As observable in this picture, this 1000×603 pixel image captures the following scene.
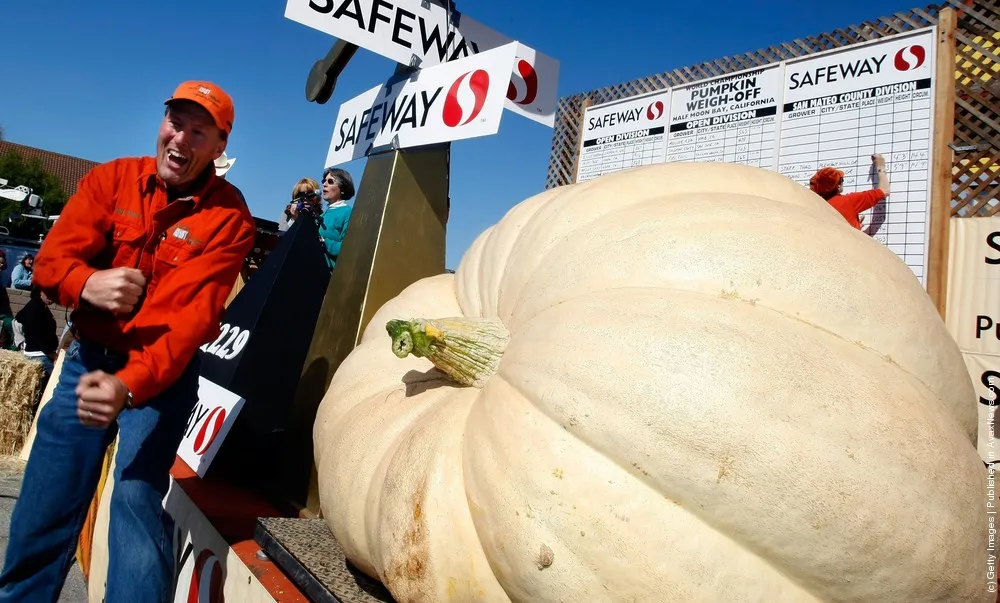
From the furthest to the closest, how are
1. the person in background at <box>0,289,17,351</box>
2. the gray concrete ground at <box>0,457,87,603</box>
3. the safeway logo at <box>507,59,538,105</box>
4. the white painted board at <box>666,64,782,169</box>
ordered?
the person in background at <box>0,289,17,351</box> < the white painted board at <box>666,64,782,169</box> < the gray concrete ground at <box>0,457,87,603</box> < the safeway logo at <box>507,59,538,105</box>

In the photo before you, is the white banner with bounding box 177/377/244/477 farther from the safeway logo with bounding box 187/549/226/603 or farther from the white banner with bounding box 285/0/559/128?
the white banner with bounding box 285/0/559/128

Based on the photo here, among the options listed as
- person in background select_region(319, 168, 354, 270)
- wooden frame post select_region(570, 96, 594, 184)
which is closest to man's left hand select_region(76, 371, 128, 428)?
person in background select_region(319, 168, 354, 270)

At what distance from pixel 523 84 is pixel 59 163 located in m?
55.9

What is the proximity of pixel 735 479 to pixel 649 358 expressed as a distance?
0.73 ft

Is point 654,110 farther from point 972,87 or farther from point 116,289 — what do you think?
point 116,289

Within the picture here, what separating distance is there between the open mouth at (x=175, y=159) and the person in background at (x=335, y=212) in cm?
188

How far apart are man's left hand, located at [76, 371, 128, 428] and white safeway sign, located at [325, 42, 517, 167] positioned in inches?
51.6

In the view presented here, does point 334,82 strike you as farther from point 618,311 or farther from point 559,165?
point 559,165

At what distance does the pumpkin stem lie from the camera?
1.31 metres

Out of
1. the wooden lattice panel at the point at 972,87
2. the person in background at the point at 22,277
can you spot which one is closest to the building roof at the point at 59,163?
the person in background at the point at 22,277

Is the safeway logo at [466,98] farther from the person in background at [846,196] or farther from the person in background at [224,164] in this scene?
the person in background at [224,164]

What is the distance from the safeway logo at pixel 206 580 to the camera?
177 centimetres

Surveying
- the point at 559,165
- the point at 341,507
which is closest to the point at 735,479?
the point at 341,507

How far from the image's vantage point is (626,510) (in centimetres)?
94
